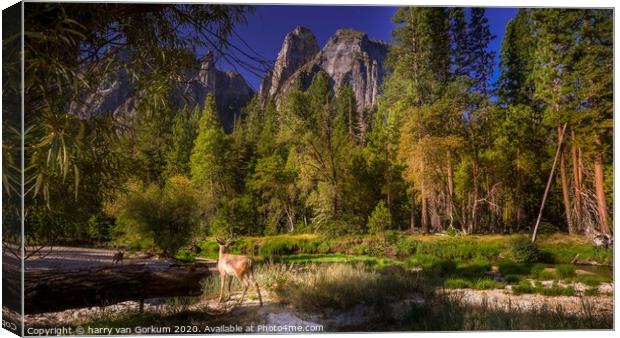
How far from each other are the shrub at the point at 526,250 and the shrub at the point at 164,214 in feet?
11.7

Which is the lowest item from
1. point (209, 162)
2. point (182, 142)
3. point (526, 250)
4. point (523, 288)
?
point (523, 288)

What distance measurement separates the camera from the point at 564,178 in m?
6.09

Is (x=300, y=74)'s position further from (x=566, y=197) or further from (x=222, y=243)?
(x=566, y=197)

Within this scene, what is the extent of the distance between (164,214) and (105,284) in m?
0.93

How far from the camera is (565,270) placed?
240 inches

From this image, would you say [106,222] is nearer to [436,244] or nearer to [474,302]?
[436,244]

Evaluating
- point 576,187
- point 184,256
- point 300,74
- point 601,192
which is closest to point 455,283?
point 576,187

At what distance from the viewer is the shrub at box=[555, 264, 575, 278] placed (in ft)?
20.0

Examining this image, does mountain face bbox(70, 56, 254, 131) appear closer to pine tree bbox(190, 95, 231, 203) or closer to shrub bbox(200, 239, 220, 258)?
pine tree bbox(190, 95, 231, 203)

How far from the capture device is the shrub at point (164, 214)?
5934 mm

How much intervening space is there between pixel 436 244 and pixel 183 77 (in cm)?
332

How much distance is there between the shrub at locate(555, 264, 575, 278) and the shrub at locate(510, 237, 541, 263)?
0.25m

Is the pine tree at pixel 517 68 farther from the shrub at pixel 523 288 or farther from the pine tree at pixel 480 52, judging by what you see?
the shrub at pixel 523 288

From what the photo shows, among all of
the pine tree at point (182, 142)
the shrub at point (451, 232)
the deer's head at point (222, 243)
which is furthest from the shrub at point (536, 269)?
the pine tree at point (182, 142)
